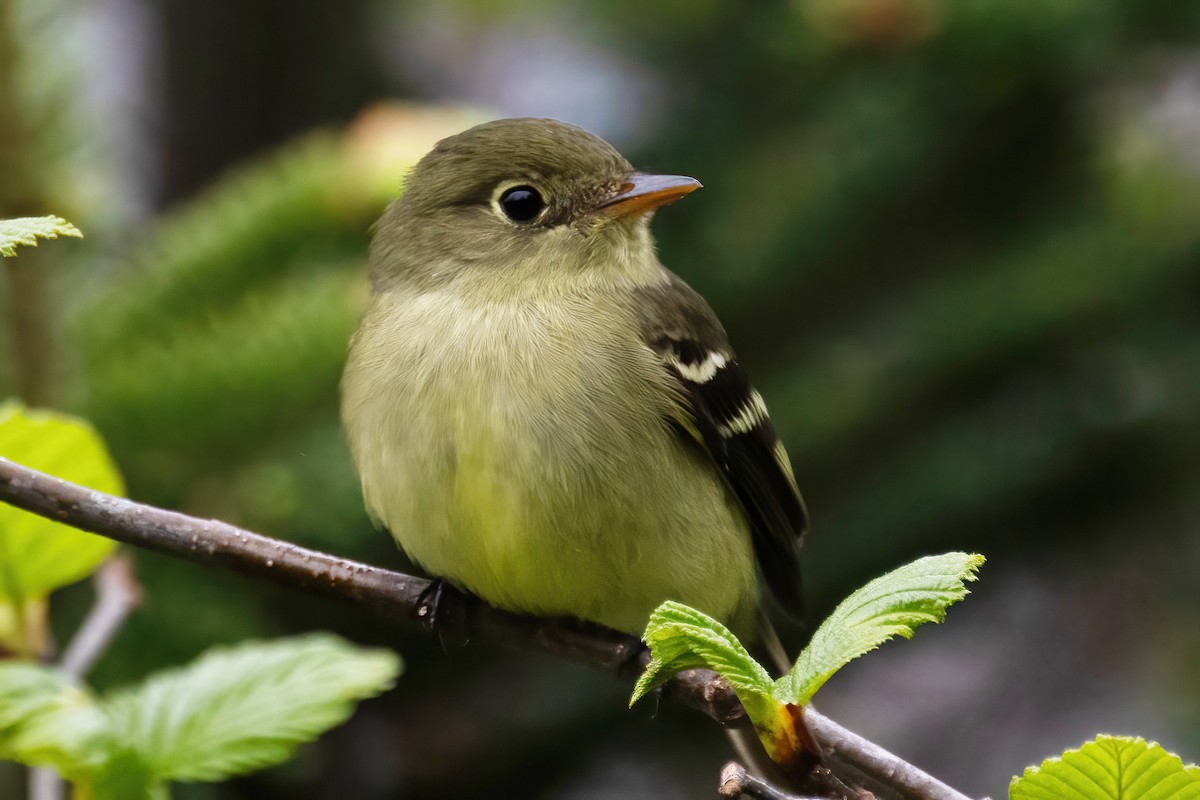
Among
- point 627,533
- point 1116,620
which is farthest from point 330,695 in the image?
point 1116,620

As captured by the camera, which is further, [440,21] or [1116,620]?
[440,21]

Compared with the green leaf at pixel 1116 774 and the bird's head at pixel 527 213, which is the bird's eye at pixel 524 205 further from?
the green leaf at pixel 1116 774

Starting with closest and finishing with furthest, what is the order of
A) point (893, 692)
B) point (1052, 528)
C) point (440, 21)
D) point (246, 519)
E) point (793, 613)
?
point (246, 519) → point (793, 613) → point (1052, 528) → point (893, 692) → point (440, 21)

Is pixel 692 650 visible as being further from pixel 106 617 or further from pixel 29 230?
pixel 106 617

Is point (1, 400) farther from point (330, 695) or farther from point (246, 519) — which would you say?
point (330, 695)

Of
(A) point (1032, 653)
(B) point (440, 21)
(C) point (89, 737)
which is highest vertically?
(B) point (440, 21)

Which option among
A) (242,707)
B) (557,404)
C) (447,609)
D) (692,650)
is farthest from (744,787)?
(447,609)

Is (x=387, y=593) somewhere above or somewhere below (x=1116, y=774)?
above
